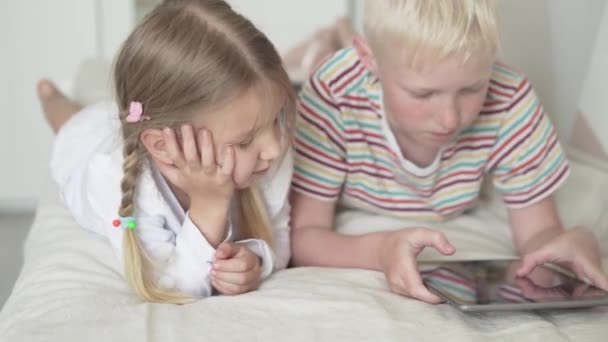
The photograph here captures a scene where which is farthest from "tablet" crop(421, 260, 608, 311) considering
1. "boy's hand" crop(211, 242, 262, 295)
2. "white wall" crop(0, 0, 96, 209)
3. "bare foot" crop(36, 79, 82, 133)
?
"white wall" crop(0, 0, 96, 209)

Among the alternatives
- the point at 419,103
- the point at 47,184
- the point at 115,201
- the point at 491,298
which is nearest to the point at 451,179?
the point at 419,103

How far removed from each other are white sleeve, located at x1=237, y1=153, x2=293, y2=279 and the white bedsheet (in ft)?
0.21

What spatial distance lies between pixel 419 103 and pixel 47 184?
2.55ft

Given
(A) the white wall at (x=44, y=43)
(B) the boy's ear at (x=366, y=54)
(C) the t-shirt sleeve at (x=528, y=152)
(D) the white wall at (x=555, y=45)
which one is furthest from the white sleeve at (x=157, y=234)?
(A) the white wall at (x=44, y=43)

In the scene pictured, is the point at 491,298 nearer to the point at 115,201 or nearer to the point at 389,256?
the point at 389,256

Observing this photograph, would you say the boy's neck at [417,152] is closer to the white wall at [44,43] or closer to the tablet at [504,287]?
the tablet at [504,287]

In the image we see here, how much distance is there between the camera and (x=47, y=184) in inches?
62.6

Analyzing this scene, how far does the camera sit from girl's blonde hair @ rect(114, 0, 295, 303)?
0.99 meters

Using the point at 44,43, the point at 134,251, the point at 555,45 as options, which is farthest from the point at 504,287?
the point at 44,43

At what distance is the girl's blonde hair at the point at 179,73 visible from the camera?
99 centimetres

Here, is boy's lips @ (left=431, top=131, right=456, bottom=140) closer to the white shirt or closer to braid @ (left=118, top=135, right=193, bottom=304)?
the white shirt

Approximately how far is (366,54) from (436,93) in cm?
17

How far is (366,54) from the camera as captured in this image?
4.09 ft

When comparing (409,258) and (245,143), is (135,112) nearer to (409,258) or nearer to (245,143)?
(245,143)
